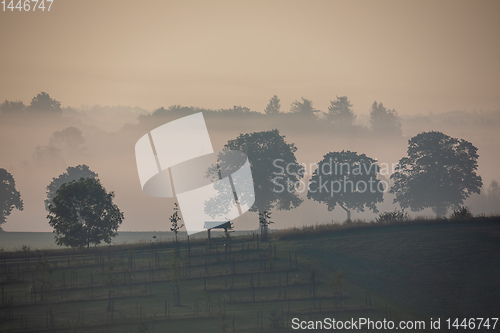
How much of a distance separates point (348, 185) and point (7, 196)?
246 feet

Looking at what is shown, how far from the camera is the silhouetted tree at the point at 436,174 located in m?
A: 141

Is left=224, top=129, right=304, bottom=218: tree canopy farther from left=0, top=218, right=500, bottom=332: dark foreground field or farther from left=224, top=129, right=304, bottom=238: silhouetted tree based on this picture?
left=0, top=218, right=500, bottom=332: dark foreground field

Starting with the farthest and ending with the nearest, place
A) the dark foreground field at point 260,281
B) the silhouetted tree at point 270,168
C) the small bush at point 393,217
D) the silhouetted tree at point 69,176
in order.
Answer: the silhouetted tree at point 69,176 → the silhouetted tree at point 270,168 → the small bush at point 393,217 → the dark foreground field at point 260,281

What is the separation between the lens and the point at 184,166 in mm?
161750

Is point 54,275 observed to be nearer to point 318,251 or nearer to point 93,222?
point 93,222

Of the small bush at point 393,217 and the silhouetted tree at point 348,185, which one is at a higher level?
the silhouetted tree at point 348,185

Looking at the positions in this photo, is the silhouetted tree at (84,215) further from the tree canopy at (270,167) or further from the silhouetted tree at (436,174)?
the silhouetted tree at (436,174)

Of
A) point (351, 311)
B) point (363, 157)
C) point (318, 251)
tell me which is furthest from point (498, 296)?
point (363, 157)

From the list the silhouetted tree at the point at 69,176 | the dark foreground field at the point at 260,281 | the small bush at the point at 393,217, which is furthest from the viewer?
the silhouetted tree at the point at 69,176

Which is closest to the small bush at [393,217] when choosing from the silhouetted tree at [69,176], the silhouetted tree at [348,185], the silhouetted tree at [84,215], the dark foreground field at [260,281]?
the dark foreground field at [260,281]

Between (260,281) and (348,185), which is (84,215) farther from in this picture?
(348,185)

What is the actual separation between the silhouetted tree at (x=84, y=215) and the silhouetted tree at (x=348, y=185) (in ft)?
142

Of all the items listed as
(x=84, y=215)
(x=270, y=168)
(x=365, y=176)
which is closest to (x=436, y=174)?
(x=365, y=176)

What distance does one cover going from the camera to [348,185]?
14162 cm
